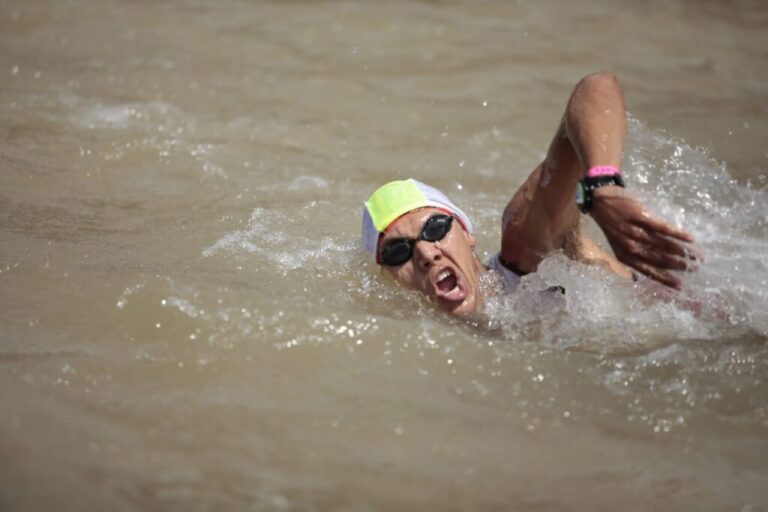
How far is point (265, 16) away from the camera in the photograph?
34.6ft

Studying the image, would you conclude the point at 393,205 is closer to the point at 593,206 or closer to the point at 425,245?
the point at 425,245

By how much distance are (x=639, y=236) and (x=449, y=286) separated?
146 centimetres

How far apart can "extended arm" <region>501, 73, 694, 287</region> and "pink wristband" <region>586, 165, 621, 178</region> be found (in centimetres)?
3

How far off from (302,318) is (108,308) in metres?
0.95

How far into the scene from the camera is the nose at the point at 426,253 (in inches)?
203

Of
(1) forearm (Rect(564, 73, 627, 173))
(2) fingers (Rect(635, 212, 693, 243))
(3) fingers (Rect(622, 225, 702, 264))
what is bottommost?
(3) fingers (Rect(622, 225, 702, 264))

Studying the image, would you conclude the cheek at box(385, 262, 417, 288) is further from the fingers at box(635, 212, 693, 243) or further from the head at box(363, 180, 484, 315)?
the fingers at box(635, 212, 693, 243)

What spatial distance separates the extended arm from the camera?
3922 mm

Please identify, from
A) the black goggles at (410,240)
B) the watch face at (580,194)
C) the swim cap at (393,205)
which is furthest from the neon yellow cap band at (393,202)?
the watch face at (580,194)

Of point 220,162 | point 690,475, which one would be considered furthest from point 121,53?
point 690,475

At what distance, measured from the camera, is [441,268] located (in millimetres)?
5137

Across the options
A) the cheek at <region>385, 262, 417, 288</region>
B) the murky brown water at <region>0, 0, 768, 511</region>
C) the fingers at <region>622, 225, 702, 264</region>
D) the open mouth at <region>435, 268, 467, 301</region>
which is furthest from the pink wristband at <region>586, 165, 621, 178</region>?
the cheek at <region>385, 262, 417, 288</region>

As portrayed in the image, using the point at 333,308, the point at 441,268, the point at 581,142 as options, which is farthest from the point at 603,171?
the point at 333,308

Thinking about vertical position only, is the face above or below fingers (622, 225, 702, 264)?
below
